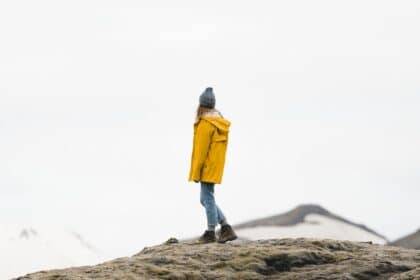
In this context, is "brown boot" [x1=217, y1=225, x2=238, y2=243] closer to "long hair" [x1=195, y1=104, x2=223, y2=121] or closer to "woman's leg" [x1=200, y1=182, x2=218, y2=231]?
"woman's leg" [x1=200, y1=182, x2=218, y2=231]

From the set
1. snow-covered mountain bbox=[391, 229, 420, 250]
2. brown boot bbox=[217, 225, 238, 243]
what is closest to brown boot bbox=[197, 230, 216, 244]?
brown boot bbox=[217, 225, 238, 243]

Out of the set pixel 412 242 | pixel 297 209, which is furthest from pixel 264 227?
pixel 412 242

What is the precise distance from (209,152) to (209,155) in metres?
0.06

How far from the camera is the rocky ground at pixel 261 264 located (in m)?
21.4

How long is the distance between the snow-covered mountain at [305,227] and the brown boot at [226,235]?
4458 cm

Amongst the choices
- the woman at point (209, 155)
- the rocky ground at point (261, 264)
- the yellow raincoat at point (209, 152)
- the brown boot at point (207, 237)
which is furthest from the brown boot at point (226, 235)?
the yellow raincoat at point (209, 152)

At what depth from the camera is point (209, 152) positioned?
2386cm

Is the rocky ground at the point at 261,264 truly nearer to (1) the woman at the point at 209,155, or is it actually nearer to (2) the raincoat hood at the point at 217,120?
(1) the woman at the point at 209,155

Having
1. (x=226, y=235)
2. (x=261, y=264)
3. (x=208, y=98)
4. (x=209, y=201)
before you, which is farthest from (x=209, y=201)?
(x=261, y=264)

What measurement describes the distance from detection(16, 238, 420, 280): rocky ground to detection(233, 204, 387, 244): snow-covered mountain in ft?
150

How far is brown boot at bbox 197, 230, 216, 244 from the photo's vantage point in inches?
953

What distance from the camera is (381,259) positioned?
72.7ft

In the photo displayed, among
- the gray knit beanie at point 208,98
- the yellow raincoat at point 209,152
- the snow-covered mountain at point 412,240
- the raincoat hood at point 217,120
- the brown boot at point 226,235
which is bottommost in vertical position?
the snow-covered mountain at point 412,240

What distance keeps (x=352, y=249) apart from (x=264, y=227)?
55.9m
